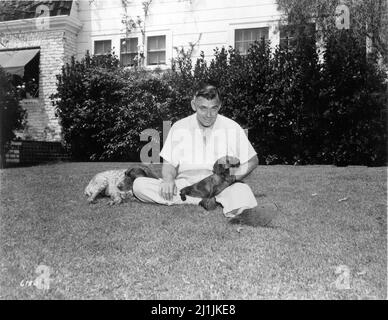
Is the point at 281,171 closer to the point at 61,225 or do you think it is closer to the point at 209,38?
the point at 61,225

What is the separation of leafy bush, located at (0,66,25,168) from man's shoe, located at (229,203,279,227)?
8.13m

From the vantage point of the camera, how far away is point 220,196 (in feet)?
15.2

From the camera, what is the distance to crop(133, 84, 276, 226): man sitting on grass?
15.6 ft

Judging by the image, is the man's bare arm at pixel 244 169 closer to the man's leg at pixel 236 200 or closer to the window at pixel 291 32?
the man's leg at pixel 236 200

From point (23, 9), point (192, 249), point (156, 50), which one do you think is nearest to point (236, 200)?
point (192, 249)

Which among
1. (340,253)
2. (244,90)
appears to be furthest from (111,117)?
(340,253)

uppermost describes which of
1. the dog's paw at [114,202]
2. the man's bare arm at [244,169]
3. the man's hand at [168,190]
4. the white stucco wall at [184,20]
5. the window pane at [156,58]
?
the white stucco wall at [184,20]

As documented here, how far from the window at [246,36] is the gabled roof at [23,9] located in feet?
19.9

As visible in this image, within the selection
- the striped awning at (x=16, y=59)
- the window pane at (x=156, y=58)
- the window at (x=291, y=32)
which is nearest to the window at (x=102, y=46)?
the window pane at (x=156, y=58)

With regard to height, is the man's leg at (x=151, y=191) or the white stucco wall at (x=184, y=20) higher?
the white stucco wall at (x=184, y=20)

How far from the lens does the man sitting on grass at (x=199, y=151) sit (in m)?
4.75

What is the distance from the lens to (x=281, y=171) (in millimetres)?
7965

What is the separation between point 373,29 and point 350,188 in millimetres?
6283

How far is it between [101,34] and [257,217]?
12258 millimetres
